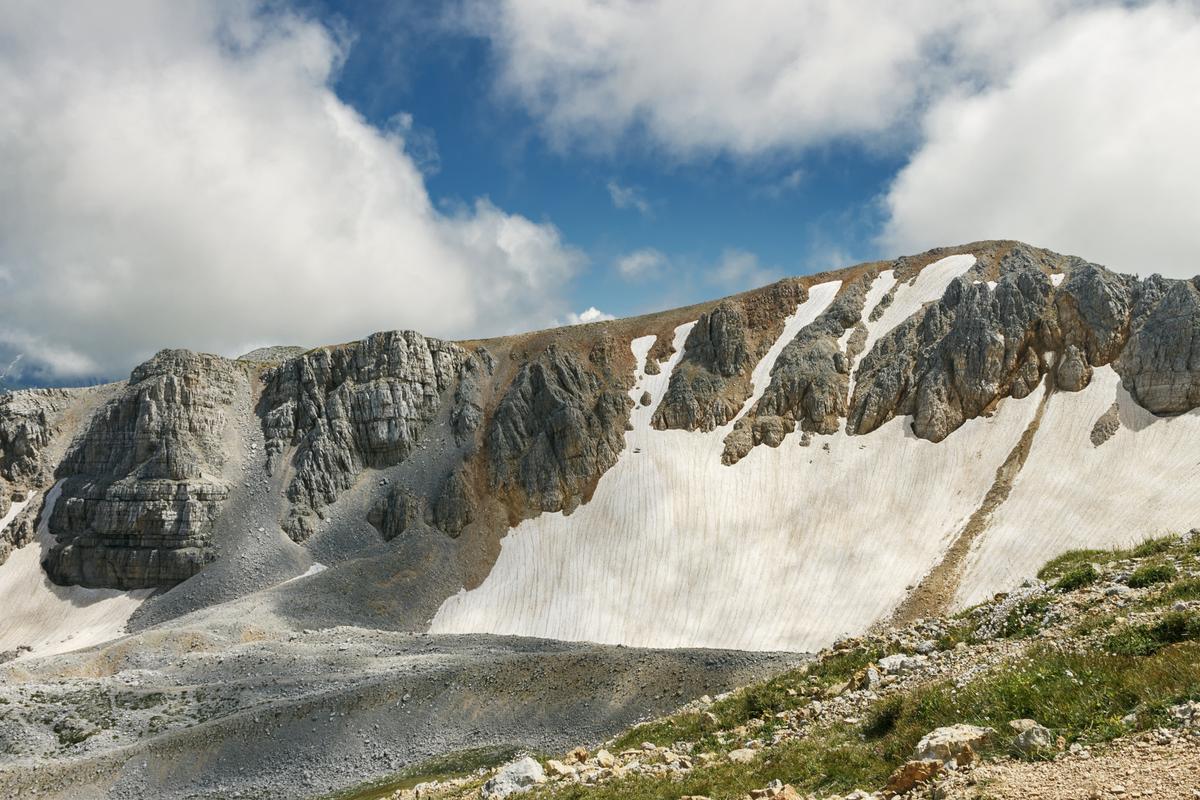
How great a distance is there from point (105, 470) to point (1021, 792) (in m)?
118

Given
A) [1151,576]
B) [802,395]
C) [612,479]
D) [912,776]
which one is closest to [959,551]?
[802,395]

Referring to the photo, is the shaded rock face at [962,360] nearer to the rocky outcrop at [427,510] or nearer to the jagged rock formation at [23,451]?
the rocky outcrop at [427,510]

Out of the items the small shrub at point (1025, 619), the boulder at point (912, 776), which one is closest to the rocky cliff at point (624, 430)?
the small shrub at point (1025, 619)

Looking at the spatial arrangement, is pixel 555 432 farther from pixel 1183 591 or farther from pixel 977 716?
pixel 977 716

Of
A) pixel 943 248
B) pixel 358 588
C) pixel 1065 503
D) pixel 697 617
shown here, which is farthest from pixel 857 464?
pixel 358 588

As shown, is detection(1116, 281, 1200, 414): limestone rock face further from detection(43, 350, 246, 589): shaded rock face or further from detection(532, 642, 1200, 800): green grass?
detection(43, 350, 246, 589): shaded rock face

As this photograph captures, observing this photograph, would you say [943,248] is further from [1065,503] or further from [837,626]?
[837,626]

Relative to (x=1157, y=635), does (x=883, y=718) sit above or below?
below

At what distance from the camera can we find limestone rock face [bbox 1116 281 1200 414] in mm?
71750

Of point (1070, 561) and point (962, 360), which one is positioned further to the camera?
point (962, 360)

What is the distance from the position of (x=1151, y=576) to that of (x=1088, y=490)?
63213 mm

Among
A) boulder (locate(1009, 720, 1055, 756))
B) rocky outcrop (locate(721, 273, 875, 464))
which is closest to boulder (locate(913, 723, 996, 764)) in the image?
boulder (locate(1009, 720, 1055, 756))

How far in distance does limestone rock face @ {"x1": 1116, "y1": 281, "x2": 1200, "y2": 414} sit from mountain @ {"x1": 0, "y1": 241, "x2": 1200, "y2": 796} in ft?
0.85

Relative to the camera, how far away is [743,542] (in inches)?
3071
